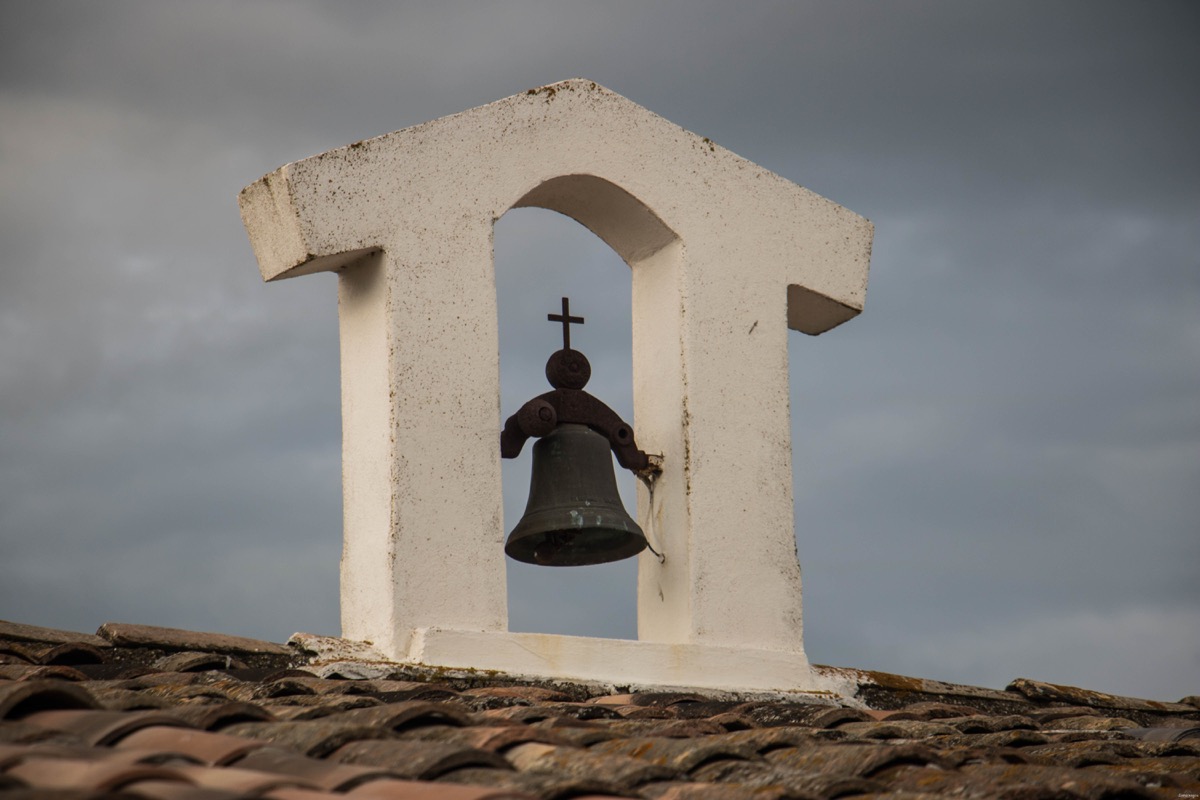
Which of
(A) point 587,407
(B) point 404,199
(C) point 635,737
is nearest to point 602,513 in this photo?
(A) point 587,407

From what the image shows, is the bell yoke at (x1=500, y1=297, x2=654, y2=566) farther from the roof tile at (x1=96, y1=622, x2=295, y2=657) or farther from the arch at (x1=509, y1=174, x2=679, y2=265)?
the roof tile at (x1=96, y1=622, x2=295, y2=657)

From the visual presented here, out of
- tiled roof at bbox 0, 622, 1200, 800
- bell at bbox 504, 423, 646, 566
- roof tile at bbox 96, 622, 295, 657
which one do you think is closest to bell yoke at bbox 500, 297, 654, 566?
bell at bbox 504, 423, 646, 566

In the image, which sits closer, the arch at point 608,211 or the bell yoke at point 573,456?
the bell yoke at point 573,456

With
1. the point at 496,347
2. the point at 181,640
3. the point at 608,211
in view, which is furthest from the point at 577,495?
the point at 181,640

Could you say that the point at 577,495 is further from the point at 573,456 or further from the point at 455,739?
the point at 455,739

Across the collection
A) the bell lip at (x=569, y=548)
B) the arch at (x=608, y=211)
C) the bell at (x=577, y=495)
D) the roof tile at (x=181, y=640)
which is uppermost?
the arch at (x=608, y=211)

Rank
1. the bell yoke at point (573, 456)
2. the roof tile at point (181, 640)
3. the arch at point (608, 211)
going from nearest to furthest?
the roof tile at point (181, 640) → the bell yoke at point (573, 456) → the arch at point (608, 211)

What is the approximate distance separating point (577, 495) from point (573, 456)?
0.45 feet

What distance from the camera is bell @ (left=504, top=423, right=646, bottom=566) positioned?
5625mm

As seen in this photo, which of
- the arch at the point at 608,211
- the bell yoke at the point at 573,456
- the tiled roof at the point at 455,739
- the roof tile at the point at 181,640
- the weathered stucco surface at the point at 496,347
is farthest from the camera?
the arch at the point at 608,211

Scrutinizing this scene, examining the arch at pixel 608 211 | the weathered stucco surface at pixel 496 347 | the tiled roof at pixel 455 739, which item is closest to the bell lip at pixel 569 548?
the weathered stucco surface at pixel 496 347

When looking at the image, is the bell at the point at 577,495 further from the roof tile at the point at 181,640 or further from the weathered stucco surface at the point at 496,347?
the roof tile at the point at 181,640

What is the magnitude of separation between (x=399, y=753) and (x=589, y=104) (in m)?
3.31

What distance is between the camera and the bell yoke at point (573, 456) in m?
5.60
